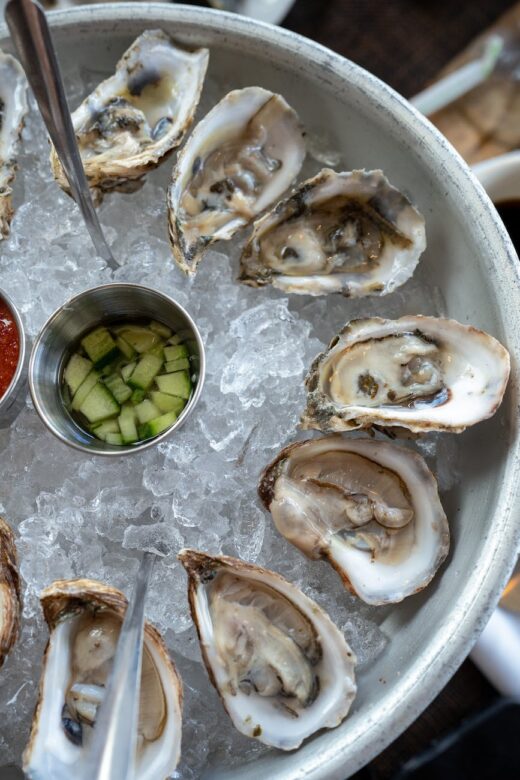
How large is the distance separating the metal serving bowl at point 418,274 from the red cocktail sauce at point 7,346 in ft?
1.95

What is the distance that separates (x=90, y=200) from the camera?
1.43 m

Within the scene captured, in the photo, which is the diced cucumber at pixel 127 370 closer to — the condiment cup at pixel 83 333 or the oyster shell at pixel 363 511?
the condiment cup at pixel 83 333

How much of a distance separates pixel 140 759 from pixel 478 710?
1.04 metres

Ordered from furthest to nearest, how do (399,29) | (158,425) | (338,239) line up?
(399,29), (338,239), (158,425)

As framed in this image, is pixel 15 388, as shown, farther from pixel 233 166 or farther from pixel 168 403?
pixel 233 166

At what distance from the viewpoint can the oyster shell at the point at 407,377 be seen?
1.34 meters

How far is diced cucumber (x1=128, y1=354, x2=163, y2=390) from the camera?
1466 mm

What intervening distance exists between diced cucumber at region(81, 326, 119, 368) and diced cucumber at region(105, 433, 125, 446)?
148 millimetres

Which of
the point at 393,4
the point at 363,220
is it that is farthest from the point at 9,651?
the point at 393,4

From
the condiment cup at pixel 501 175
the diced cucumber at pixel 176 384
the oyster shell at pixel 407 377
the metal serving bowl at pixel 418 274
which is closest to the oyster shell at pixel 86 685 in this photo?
the metal serving bowl at pixel 418 274

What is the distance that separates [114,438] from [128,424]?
0.12 feet

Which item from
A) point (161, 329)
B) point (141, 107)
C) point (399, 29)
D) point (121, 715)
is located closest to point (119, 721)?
point (121, 715)

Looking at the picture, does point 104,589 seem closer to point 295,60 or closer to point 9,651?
point 9,651

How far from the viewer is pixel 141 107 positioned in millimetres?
1620
